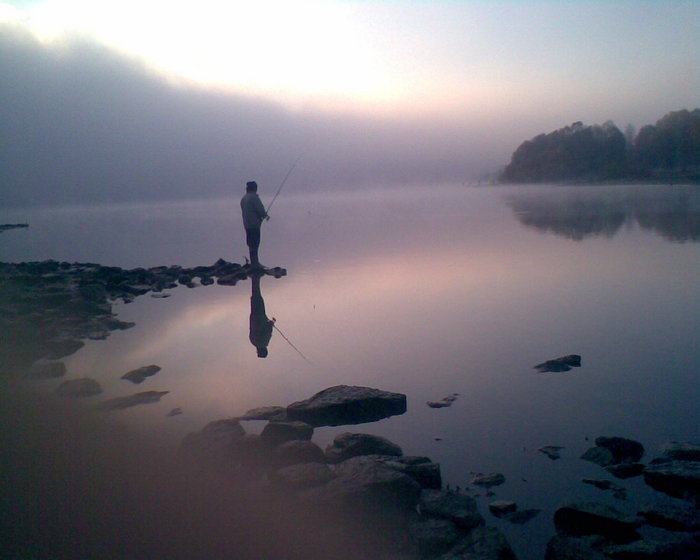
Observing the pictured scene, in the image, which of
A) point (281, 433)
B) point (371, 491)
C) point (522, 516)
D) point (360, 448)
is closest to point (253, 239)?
point (281, 433)

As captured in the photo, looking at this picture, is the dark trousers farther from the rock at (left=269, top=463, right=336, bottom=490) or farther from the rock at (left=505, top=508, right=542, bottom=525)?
the rock at (left=505, top=508, right=542, bottom=525)

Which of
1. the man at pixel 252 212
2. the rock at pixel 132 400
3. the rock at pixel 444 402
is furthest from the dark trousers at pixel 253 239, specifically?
the rock at pixel 444 402

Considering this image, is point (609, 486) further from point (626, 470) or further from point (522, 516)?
point (522, 516)

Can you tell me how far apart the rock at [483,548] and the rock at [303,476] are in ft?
3.48

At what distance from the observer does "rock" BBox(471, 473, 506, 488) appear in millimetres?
4051

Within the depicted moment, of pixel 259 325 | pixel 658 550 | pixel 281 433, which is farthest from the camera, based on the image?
pixel 259 325

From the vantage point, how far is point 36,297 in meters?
10.9

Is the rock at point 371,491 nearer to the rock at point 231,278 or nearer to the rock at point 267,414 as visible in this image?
the rock at point 267,414

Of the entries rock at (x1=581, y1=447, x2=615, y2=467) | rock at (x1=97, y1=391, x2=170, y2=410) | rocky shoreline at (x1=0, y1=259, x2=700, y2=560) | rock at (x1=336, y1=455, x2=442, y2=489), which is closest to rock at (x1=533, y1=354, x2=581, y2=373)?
rocky shoreline at (x1=0, y1=259, x2=700, y2=560)

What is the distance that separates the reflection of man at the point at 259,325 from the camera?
25.4ft

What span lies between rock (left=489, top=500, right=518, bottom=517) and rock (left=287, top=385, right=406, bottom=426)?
1.65 m

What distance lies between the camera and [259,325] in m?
8.84

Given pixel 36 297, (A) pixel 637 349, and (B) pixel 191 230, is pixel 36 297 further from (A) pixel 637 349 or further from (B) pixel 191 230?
(B) pixel 191 230

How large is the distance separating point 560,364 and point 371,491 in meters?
3.33
